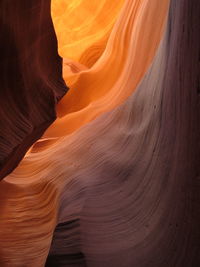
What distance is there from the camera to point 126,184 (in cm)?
101

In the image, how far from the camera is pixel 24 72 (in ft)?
3.94

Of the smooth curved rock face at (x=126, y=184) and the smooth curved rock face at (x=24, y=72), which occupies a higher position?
the smooth curved rock face at (x=24, y=72)

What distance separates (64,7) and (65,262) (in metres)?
2.18

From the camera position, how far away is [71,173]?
1.23 meters

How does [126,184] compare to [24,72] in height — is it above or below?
below

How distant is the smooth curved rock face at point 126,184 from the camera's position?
2.43ft

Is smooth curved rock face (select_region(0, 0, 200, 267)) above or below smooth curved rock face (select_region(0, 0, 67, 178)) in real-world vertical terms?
below

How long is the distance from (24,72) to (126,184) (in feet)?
1.54

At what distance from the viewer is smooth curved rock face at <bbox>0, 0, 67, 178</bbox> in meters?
1.06

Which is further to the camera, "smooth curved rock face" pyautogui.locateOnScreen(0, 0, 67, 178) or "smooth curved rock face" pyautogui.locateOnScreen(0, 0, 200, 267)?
"smooth curved rock face" pyautogui.locateOnScreen(0, 0, 67, 178)

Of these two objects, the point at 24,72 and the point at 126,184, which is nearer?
the point at 126,184

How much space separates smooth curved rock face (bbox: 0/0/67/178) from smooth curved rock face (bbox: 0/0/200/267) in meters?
0.15

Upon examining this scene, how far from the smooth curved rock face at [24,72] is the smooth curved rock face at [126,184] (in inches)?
5.8

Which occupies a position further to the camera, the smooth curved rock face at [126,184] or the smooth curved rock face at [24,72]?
the smooth curved rock face at [24,72]
